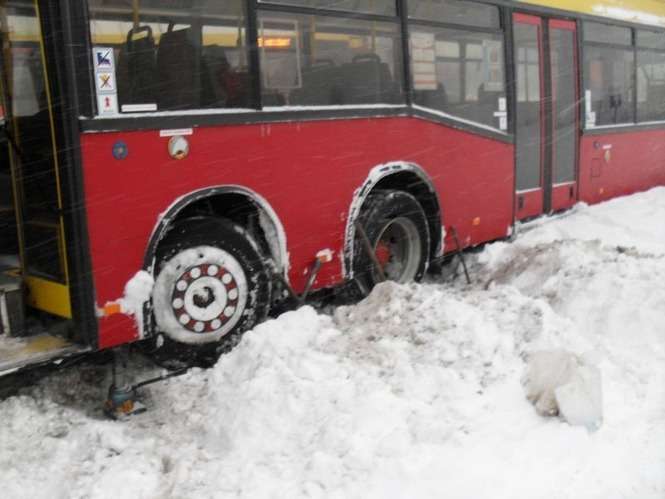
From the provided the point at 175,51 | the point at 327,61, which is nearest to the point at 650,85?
the point at 327,61

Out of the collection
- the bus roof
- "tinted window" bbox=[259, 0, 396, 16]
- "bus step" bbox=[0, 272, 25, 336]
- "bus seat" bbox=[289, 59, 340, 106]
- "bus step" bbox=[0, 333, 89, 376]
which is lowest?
"bus step" bbox=[0, 333, 89, 376]

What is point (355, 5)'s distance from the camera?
244 inches

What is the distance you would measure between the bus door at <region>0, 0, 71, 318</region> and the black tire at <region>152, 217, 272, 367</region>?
2.03ft

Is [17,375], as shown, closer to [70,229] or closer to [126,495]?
[70,229]

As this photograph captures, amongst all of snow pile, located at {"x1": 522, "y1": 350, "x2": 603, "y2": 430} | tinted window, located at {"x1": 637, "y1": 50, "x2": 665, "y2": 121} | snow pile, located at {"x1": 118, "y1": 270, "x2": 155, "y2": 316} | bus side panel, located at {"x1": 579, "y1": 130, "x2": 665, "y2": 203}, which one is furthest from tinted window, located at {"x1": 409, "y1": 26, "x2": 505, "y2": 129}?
tinted window, located at {"x1": 637, "y1": 50, "x2": 665, "y2": 121}

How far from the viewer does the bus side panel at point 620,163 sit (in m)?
10.2

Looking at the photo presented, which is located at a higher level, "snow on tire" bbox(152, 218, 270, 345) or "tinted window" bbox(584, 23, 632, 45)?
"tinted window" bbox(584, 23, 632, 45)

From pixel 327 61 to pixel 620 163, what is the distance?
6470 mm

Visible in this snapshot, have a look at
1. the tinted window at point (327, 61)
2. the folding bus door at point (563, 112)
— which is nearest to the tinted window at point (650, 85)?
the folding bus door at point (563, 112)

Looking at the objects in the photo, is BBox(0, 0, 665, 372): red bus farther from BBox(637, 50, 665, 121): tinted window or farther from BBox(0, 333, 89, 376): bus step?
BBox(637, 50, 665, 121): tinted window

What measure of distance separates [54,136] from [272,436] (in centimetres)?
205

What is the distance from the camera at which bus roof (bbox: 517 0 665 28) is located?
9.46 meters

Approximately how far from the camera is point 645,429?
4.07m

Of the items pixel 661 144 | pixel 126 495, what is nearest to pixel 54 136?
pixel 126 495
